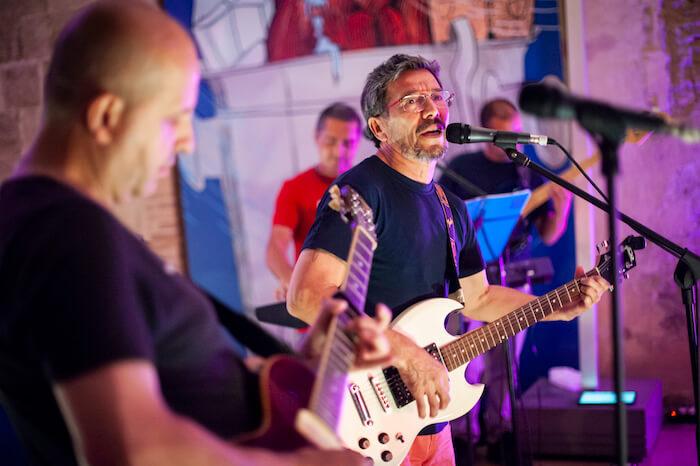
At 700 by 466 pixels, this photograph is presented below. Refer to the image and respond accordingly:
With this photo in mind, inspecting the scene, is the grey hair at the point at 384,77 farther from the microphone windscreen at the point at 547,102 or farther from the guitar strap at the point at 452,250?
the microphone windscreen at the point at 547,102

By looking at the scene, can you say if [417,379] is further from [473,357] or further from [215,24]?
[215,24]

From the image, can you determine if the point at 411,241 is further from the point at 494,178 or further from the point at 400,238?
the point at 494,178

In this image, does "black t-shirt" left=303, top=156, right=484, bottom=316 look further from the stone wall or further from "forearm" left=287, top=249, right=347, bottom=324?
the stone wall

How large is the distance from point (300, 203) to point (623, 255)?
2.22 m

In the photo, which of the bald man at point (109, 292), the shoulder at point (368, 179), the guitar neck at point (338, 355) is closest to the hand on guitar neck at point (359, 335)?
the guitar neck at point (338, 355)

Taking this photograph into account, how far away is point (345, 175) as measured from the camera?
2842 mm

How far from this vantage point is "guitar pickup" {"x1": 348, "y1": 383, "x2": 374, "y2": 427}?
2580mm

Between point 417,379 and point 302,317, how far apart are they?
0.46 metres

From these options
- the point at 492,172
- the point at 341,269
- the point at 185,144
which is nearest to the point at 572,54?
the point at 492,172

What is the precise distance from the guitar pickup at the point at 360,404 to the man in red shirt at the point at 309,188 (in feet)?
6.81

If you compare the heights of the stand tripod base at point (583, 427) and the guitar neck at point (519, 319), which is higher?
the guitar neck at point (519, 319)

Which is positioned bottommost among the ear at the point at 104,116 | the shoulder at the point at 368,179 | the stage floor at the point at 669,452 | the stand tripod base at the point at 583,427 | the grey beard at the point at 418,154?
the stage floor at the point at 669,452

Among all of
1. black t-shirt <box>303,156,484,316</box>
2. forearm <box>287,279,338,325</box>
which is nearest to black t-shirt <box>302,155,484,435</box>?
black t-shirt <box>303,156,484,316</box>

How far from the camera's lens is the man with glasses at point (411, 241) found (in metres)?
2.54
